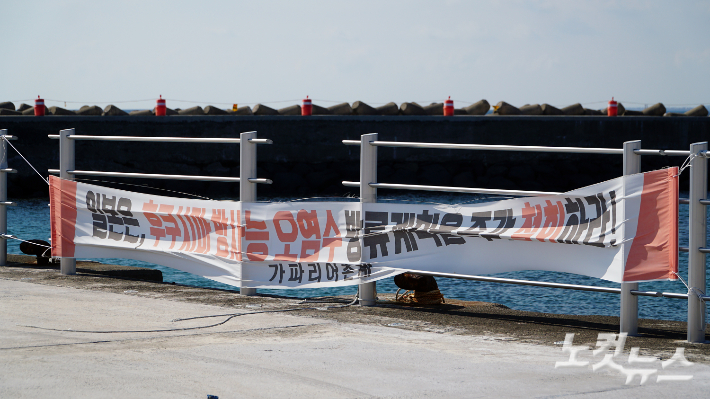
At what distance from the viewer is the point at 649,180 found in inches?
224

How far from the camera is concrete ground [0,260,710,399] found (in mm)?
4348

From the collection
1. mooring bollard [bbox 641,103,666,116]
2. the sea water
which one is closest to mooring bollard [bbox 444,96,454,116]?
mooring bollard [bbox 641,103,666,116]

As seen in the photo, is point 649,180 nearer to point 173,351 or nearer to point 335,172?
point 173,351

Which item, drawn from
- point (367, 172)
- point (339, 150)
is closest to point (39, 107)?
point (339, 150)

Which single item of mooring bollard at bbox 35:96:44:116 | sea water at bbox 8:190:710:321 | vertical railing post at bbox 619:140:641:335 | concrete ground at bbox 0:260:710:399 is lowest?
sea water at bbox 8:190:710:321

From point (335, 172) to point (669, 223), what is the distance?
83.0 ft

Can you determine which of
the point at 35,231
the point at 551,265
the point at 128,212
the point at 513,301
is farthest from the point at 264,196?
the point at 551,265

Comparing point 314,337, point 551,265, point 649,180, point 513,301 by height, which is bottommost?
point 513,301

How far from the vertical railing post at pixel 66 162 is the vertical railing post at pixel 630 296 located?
5457 millimetres

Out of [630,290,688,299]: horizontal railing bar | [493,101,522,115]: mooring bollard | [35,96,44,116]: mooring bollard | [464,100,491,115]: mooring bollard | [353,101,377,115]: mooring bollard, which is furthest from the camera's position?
[493,101,522,115]: mooring bollard

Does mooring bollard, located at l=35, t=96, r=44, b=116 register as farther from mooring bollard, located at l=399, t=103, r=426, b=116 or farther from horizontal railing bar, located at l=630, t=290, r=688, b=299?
horizontal railing bar, located at l=630, t=290, r=688, b=299

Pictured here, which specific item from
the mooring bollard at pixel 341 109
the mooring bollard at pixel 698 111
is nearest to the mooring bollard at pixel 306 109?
the mooring bollard at pixel 341 109

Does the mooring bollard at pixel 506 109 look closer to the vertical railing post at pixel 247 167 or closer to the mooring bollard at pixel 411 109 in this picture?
the mooring bollard at pixel 411 109

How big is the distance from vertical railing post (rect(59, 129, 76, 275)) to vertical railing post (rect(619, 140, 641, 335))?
5.46 metres
